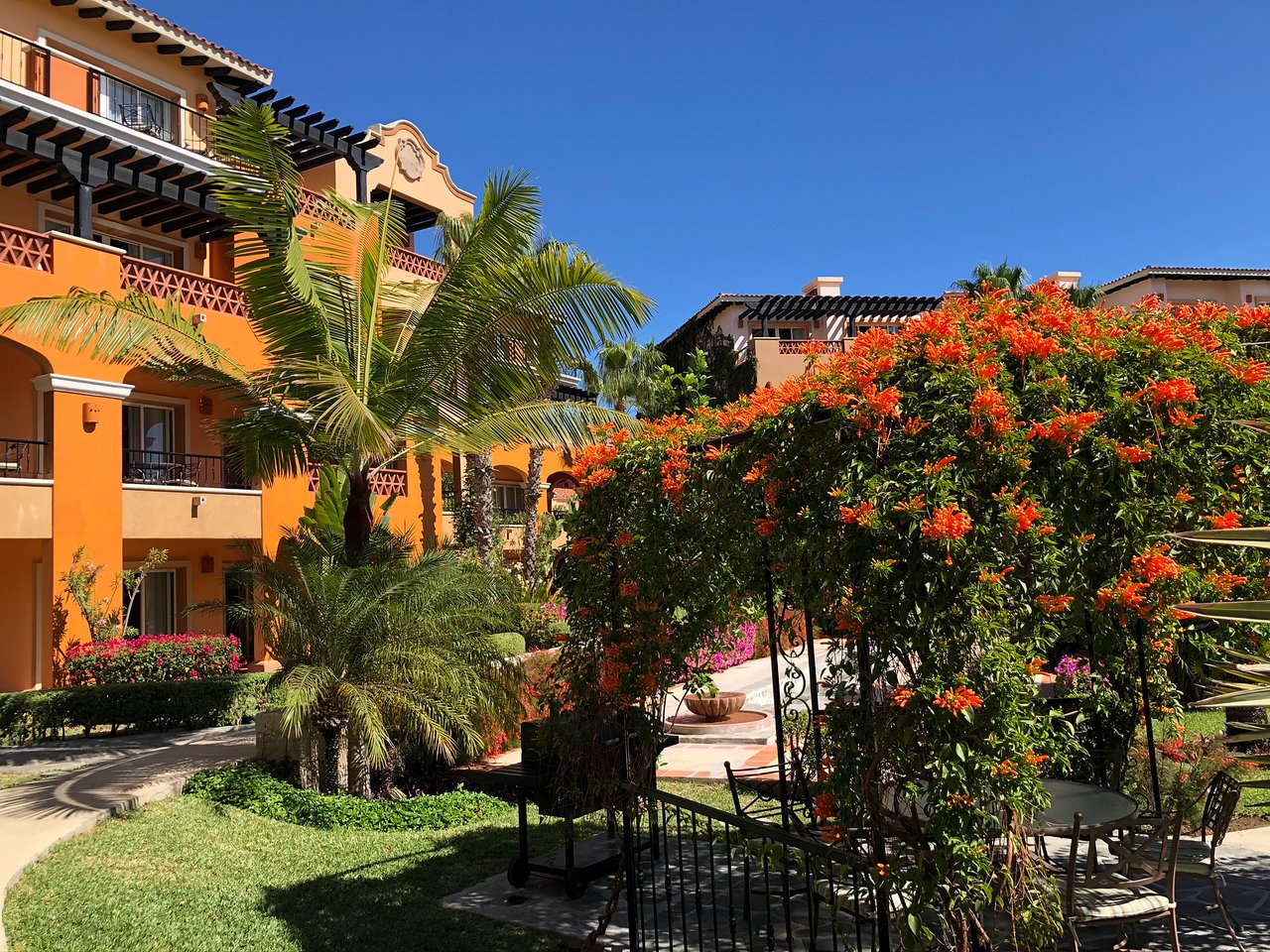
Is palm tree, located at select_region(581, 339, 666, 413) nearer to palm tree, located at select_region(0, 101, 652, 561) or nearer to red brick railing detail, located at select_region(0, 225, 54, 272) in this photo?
red brick railing detail, located at select_region(0, 225, 54, 272)

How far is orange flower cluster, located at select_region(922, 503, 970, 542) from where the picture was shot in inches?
134

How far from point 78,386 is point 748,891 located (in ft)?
52.6

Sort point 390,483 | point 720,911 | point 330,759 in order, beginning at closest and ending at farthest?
point 720,911
point 330,759
point 390,483

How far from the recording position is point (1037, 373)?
154 inches

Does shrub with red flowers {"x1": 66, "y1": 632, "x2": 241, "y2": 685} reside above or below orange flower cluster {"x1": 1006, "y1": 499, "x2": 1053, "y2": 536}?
below

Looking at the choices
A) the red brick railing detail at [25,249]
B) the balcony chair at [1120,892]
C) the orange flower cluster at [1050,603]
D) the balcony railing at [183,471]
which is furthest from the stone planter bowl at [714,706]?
the red brick railing detail at [25,249]

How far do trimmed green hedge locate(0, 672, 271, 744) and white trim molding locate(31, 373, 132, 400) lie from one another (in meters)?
5.43

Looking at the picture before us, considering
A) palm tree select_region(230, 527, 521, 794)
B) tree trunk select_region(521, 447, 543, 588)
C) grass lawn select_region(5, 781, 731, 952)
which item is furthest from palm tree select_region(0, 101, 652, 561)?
tree trunk select_region(521, 447, 543, 588)

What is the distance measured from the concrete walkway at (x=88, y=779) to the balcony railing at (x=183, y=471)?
7.67 m

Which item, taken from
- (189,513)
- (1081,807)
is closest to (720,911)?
(1081,807)

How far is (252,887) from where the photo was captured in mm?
7242

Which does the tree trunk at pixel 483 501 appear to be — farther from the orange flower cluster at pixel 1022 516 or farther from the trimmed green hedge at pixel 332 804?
the orange flower cluster at pixel 1022 516

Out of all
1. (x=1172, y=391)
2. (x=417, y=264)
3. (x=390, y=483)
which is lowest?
(x=1172, y=391)

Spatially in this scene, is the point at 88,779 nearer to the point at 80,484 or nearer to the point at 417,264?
the point at 80,484
